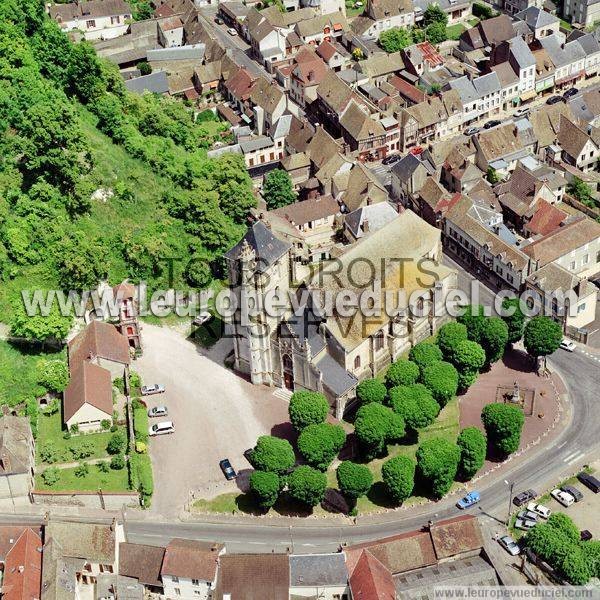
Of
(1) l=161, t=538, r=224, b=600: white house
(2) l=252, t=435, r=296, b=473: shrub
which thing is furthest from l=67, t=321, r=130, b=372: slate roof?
(1) l=161, t=538, r=224, b=600: white house

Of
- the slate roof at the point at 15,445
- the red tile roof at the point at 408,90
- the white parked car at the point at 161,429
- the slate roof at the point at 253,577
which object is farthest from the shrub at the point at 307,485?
the red tile roof at the point at 408,90

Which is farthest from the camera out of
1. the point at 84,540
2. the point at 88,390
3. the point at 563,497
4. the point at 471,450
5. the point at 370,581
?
the point at 88,390

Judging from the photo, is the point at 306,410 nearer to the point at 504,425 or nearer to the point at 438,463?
the point at 438,463

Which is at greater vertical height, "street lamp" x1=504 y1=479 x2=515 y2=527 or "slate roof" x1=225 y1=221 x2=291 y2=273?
"slate roof" x1=225 y1=221 x2=291 y2=273

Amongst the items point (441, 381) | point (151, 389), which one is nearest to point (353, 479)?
point (441, 381)

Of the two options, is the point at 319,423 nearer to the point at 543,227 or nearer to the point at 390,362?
the point at 390,362

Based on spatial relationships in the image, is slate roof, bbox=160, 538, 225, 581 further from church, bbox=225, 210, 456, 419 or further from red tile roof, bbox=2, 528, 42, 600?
church, bbox=225, 210, 456, 419
